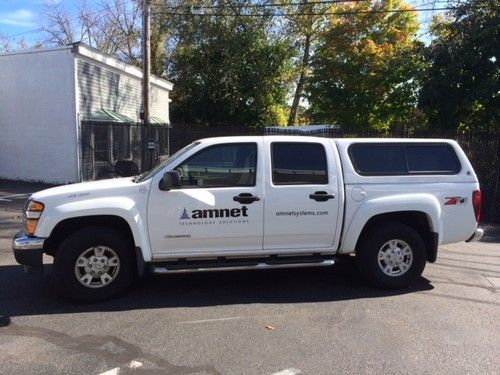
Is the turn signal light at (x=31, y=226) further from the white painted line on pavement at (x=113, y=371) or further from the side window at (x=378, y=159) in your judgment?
the side window at (x=378, y=159)

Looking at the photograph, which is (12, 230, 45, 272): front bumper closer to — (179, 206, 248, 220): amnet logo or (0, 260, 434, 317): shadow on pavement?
(0, 260, 434, 317): shadow on pavement

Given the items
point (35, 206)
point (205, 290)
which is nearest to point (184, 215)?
point (205, 290)

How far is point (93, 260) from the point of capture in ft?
17.9

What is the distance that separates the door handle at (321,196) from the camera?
5758 millimetres

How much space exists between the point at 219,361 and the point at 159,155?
14.9 metres

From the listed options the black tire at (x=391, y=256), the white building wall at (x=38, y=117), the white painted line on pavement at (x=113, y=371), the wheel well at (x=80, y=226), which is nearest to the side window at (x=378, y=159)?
the black tire at (x=391, y=256)

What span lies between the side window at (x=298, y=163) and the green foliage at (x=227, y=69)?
22279 mm

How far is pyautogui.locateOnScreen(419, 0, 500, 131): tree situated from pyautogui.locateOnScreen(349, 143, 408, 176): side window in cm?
1162

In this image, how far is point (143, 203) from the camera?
5.46m

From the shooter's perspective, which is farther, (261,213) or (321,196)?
(321,196)

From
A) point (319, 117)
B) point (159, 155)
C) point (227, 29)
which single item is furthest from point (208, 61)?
point (159, 155)

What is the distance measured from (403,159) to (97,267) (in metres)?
3.73

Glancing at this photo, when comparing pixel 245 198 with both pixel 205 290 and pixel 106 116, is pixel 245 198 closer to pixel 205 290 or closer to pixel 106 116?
pixel 205 290

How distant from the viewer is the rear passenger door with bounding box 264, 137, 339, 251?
571 cm
